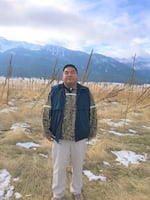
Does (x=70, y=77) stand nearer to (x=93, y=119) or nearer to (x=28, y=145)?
(x=93, y=119)

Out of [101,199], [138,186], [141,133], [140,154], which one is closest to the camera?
[101,199]

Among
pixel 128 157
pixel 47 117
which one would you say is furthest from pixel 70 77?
pixel 128 157

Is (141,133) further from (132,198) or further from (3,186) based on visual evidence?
(3,186)

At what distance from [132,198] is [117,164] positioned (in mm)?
1419

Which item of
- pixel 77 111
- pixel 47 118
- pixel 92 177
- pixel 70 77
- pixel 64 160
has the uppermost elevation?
pixel 70 77

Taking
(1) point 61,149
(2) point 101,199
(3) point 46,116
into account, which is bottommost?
(2) point 101,199

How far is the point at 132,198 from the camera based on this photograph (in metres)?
4.50

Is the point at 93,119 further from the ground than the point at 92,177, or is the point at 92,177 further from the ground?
the point at 93,119

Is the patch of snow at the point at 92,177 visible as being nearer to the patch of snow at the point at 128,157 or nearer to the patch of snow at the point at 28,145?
the patch of snow at the point at 128,157

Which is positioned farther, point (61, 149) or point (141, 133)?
point (141, 133)

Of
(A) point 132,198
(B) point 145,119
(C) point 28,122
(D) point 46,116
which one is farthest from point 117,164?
(B) point 145,119

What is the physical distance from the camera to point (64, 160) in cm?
405

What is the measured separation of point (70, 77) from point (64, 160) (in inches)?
40.3

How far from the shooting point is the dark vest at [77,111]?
156 inches
